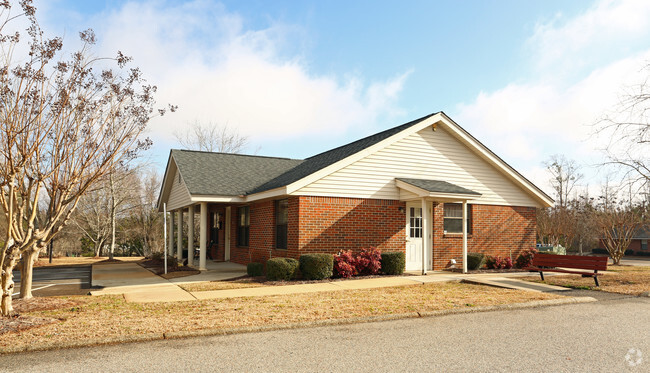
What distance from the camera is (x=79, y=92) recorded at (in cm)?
957

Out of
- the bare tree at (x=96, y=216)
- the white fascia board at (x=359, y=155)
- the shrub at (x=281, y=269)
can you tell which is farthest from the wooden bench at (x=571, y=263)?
the bare tree at (x=96, y=216)

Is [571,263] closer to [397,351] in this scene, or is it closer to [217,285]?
[397,351]

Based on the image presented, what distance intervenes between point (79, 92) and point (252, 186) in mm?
9109

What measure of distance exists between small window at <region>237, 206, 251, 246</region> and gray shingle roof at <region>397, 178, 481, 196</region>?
22.4 feet

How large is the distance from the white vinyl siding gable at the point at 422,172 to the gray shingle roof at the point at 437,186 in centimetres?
43

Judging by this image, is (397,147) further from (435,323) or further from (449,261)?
(435,323)

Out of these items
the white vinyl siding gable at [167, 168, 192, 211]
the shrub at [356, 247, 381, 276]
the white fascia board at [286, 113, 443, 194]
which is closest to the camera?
the white fascia board at [286, 113, 443, 194]

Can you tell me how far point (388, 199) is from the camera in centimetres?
1595

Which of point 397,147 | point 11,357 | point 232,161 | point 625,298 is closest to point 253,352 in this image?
point 11,357

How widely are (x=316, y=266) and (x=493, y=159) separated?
867 centimetres

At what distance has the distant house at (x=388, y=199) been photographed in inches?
587

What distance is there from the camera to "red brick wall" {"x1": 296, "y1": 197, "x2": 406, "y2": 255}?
1460 cm

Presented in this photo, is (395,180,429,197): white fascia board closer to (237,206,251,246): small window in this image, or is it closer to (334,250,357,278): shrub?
(334,250,357,278): shrub

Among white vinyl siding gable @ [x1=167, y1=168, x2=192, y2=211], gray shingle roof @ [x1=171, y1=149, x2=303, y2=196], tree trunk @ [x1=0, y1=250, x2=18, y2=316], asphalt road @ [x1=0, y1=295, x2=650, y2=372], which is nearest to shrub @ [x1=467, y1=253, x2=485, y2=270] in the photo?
asphalt road @ [x1=0, y1=295, x2=650, y2=372]
